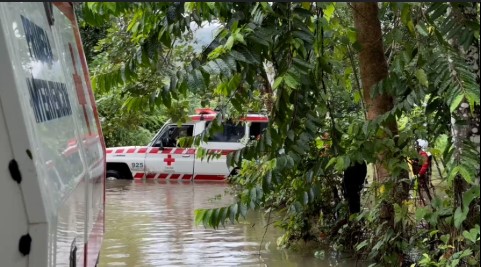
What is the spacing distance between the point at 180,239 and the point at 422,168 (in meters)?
5.29

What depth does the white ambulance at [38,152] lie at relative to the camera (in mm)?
1850

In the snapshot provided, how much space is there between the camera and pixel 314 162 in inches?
257

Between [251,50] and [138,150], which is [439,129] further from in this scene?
[138,150]

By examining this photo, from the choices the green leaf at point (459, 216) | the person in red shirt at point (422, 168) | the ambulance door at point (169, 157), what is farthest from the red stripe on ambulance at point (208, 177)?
the green leaf at point (459, 216)

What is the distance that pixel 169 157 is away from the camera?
60.8ft

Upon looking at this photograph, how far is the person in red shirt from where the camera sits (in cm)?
636

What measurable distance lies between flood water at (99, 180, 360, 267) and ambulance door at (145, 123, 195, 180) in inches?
93.9

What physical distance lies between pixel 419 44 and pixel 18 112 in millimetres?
3497

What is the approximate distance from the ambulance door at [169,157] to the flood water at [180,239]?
238cm

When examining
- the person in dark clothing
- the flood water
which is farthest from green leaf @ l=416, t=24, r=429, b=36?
the flood water

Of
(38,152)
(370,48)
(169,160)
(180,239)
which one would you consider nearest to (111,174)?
(169,160)

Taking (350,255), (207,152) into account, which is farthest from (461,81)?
(350,255)

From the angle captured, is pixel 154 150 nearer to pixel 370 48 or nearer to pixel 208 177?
pixel 208 177

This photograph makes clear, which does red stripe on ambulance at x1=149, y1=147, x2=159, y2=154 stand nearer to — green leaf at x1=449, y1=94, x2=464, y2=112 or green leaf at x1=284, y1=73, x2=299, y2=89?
green leaf at x1=284, y1=73, x2=299, y2=89
